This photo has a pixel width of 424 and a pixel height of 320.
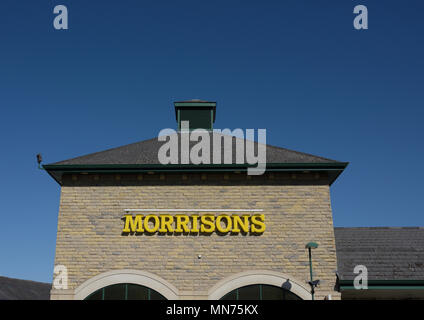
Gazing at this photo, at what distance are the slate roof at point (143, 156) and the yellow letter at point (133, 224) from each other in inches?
85.4

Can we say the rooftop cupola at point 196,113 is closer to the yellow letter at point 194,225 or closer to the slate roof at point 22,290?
the yellow letter at point 194,225

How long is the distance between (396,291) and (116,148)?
42.0ft

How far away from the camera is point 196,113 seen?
76.0 ft

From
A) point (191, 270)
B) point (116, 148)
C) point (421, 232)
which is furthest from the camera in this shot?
point (421, 232)

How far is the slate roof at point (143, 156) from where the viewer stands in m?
17.5

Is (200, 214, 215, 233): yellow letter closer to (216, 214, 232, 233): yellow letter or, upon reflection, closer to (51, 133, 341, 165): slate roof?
(216, 214, 232, 233): yellow letter

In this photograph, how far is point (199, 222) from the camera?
16.8 m

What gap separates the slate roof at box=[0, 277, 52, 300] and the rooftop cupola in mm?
14458

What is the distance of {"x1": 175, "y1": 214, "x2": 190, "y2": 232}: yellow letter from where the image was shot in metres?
16.7

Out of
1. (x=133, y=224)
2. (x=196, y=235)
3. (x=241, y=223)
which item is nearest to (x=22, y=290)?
(x=133, y=224)
